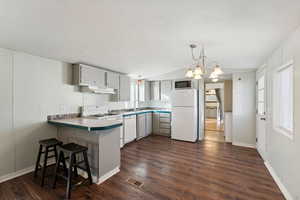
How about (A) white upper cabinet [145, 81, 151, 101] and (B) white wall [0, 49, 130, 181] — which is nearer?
(B) white wall [0, 49, 130, 181]

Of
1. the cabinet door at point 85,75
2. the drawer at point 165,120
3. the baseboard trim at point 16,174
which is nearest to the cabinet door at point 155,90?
the drawer at point 165,120

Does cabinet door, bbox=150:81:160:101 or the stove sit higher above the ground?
cabinet door, bbox=150:81:160:101

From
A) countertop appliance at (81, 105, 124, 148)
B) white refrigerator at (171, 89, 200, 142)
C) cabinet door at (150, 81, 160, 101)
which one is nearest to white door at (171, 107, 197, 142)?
white refrigerator at (171, 89, 200, 142)

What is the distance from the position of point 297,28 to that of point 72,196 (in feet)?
11.6

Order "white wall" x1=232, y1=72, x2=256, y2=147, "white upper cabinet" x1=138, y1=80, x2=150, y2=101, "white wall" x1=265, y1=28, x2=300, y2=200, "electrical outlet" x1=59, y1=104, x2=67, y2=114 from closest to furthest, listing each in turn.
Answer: "white wall" x1=265, y1=28, x2=300, y2=200 < "electrical outlet" x1=59, y1=104, x2=67, y2=114 < "white wall" x1=232, y1=72, x2=256, y2=147 < "white upper cabinet" x1=138, y1=80, x2=150, y2=101

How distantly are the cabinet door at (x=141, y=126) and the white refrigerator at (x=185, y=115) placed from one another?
38.0 inches

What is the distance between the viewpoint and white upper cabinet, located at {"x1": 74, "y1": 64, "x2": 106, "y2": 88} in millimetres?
3021

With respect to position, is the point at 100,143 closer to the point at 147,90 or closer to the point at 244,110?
the point at 147,90

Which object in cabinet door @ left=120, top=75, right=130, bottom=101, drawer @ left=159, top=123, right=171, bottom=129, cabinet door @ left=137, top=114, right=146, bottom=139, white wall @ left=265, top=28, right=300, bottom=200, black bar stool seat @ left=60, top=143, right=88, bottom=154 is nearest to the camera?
white wall @ left=265, top=28, right=300, bottom=200

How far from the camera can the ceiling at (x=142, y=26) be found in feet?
4.81

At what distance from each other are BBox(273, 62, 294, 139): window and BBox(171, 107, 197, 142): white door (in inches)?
80.7

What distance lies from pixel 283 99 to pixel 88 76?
3668 mm

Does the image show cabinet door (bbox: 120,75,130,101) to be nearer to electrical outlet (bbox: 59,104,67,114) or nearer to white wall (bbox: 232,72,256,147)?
electrical outlet (bbox: 59,104,67,114)

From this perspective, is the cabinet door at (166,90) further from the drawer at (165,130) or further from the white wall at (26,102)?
the white wall at (26,102)
